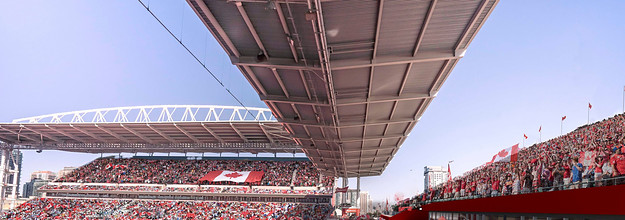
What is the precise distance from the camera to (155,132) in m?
61.5

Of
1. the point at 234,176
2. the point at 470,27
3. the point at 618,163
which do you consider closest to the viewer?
the point at 618,163

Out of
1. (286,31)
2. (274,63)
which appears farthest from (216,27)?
(274,63)

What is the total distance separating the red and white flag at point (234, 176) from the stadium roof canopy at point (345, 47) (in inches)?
1542

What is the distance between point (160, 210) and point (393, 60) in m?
50.4

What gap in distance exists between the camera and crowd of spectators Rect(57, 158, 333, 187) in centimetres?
6675

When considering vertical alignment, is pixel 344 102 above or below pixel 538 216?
above

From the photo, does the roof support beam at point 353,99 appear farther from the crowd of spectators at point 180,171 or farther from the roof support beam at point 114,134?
the crowd of spectators at point 180,171

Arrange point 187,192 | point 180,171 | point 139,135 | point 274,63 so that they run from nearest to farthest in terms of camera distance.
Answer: point 274,63
point 139,135
point 187,192
point 180,171

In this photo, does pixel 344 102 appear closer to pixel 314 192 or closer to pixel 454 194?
pixel 454 194

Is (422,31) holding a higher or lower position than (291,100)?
higher

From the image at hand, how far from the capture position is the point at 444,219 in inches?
888

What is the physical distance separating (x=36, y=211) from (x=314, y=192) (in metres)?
33.2

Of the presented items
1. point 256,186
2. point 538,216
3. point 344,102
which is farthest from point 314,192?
point 538,216

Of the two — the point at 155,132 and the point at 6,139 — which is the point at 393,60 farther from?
the point at 6,139
